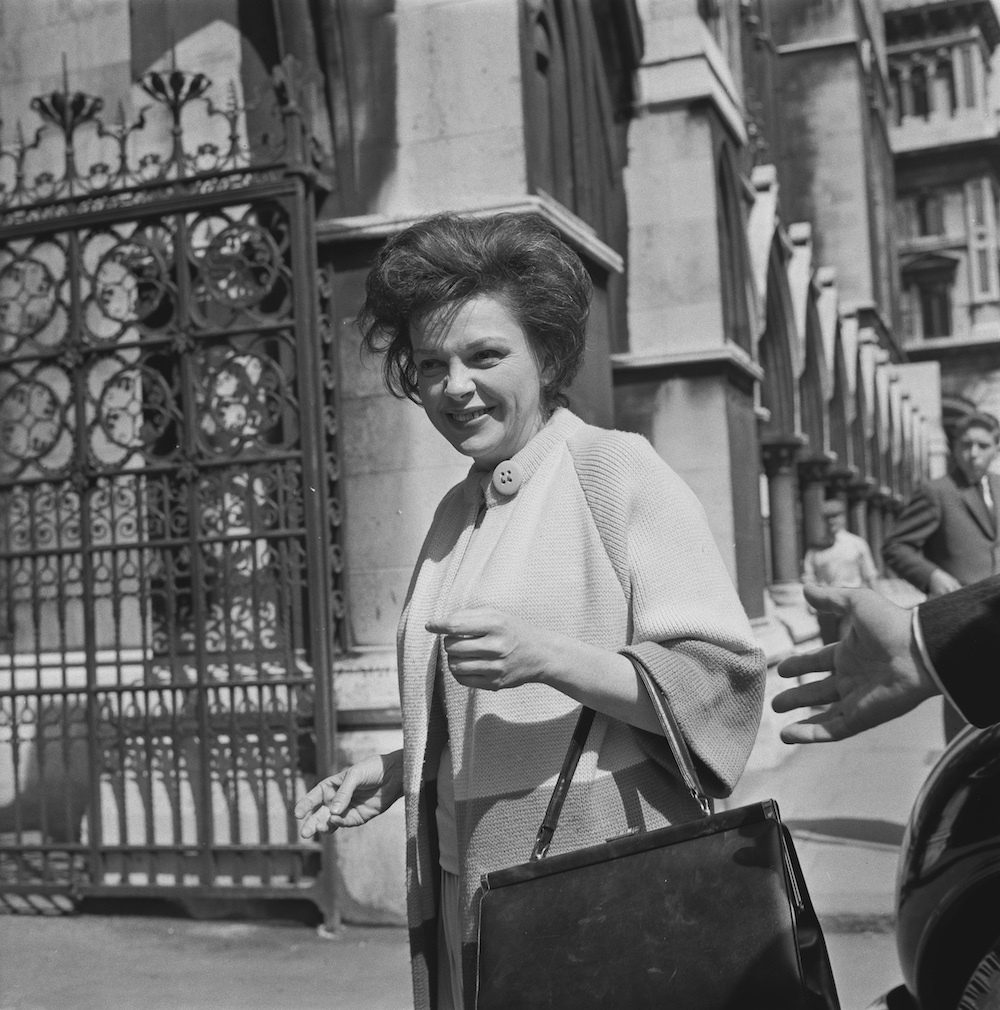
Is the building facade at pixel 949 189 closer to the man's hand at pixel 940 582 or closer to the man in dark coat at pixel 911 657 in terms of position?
the man's hand at pixel 940 582

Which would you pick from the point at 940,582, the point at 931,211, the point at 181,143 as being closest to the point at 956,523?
the point at 940,582

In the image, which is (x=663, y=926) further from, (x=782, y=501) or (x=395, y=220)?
(x=782, y=501)

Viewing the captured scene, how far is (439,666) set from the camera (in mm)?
2422

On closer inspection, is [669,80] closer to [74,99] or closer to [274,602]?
[74,99]

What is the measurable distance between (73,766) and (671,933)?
18.5ft

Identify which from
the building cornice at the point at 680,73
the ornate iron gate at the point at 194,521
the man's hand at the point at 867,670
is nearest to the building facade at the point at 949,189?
the building cornice at the point at 680,73

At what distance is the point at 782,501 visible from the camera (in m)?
16.1

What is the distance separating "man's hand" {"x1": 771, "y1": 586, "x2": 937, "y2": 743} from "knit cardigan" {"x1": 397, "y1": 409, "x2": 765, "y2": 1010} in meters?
0.41

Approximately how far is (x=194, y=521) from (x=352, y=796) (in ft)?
13.0

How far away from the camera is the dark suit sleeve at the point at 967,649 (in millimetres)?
1635

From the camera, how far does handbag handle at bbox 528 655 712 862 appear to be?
210 cm

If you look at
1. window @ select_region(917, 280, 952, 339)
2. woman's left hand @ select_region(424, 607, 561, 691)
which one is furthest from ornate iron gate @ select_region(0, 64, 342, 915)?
window @ select_region(917, 280, 952, 339)

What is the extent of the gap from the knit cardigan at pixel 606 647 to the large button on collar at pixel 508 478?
0.04 meters

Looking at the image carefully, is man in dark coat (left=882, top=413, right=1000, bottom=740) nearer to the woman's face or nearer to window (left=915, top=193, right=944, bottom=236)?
the woman's face
